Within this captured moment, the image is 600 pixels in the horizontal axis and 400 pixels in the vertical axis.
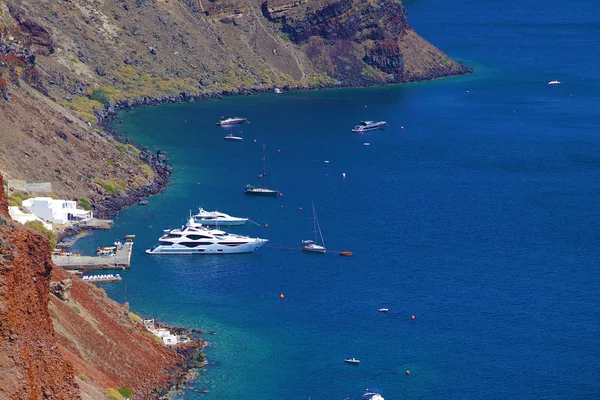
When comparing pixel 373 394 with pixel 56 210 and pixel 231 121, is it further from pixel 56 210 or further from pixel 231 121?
pixel 231 121

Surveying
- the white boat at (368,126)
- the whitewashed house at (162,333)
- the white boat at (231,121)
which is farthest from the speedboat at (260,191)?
the whitewashed house at (162,333)

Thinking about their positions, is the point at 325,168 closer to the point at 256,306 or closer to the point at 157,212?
the point at 157,212

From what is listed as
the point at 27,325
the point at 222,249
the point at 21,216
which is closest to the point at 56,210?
the point at 21,216

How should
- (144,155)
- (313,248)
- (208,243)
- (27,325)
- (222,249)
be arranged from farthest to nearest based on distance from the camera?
1. (144,155)
2. (222,249)
3. (208,243)
4. (313,248)
5. (27,325)

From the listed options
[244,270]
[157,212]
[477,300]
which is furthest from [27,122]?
A: [477,300]

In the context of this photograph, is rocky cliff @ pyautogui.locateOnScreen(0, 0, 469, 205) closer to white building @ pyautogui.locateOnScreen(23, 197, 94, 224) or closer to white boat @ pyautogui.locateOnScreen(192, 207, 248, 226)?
white building @ pyautogui.locateOnScreen(23, 197, 94, 224)
